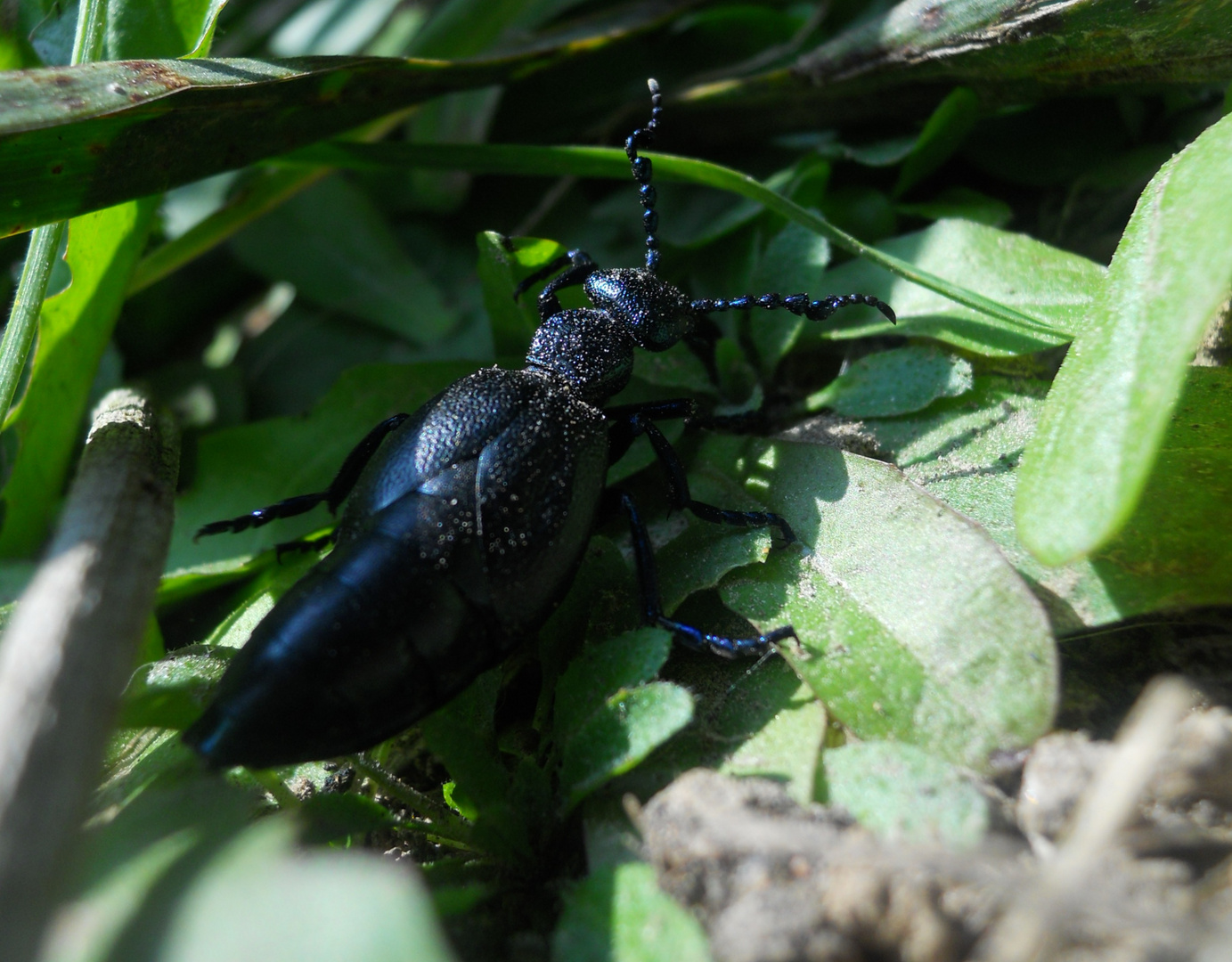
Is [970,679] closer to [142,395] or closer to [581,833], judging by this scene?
[581,833]

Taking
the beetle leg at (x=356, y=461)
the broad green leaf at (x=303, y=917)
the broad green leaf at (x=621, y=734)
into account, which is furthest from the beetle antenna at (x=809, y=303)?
the broad green leaf at (x=303, y=917)

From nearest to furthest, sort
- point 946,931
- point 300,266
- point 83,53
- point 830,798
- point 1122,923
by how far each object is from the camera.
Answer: point 1122,923
point 946,931
point 830,798
point 83,53
point 300,266

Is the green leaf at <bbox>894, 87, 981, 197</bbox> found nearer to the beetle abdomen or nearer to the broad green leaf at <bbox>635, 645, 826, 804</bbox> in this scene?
the broad green leaf at <bbox>635, 645, 826, 804</bbox>

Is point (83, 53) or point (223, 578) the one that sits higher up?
point (83, 53)

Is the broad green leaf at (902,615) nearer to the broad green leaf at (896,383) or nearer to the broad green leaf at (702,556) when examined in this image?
the broad green leaf at (702,556)

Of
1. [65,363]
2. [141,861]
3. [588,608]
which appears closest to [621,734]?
[588,608]

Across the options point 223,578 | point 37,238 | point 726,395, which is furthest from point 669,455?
point 37,238
